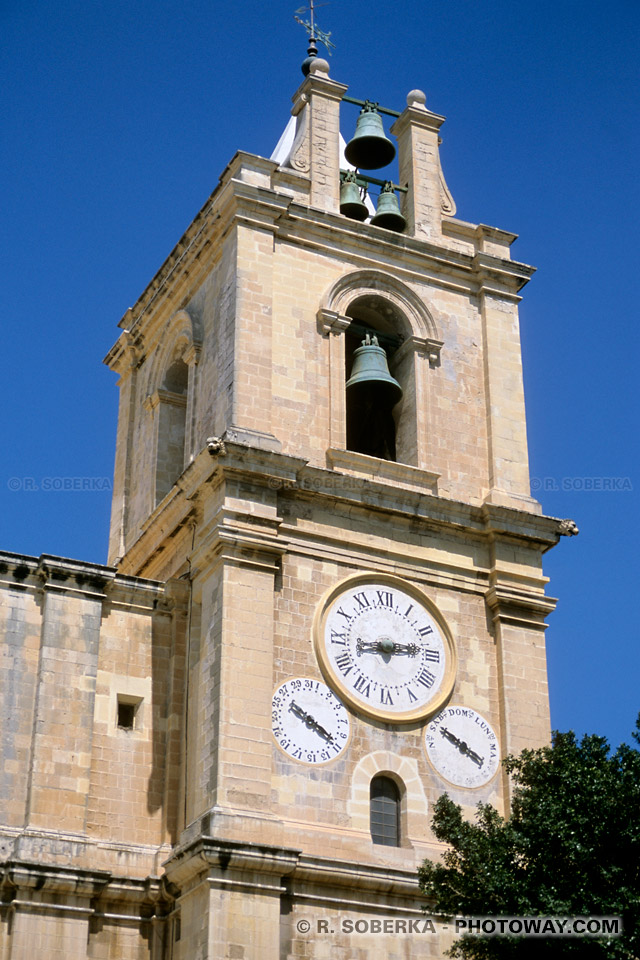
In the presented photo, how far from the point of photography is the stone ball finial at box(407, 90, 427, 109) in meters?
34.2

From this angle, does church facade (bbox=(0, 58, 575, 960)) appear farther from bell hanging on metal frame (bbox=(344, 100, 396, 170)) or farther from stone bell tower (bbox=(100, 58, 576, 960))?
bell hanging on metal frame (bbox=(344, 100, 396, 170))

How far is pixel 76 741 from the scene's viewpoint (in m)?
25.8

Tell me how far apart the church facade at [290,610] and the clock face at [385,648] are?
4 cm

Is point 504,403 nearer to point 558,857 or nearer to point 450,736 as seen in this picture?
point 450,736

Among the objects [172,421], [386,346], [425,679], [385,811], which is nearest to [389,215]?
[386,346]

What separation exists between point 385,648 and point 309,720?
80.5 inches

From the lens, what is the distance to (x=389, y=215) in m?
32.7

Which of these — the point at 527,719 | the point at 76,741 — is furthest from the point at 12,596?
the point at 527,719

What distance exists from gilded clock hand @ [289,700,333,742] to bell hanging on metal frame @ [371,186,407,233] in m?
10.9

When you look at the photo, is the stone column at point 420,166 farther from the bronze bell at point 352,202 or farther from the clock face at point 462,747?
the clock face at point 462,747

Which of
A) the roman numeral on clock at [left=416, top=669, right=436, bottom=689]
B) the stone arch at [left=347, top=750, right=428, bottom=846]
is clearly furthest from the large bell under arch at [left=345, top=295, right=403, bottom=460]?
the stone arch at [left=347, top=750, right=428, bottom=846]

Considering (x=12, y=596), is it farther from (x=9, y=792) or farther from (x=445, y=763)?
(x=445, y=763)

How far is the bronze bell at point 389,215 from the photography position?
107 ft

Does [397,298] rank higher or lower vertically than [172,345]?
higher
